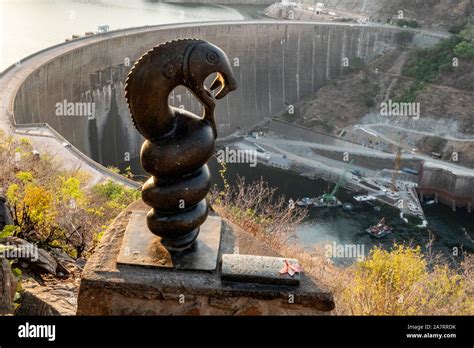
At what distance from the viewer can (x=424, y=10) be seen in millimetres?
50406

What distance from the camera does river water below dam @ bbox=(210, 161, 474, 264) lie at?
29359 mm

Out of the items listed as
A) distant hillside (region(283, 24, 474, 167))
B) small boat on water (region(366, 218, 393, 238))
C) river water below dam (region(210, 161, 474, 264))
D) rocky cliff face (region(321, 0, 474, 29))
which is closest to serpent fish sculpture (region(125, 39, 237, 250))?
river water below dam (region(210, 161, 474, 264))

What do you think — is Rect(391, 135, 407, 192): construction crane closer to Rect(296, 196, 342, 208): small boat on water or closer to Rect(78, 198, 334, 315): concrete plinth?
Rect(296, 196, 342, 208): small boat on water

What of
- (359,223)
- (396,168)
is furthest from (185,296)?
(396,168)

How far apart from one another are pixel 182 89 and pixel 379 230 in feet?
46.9

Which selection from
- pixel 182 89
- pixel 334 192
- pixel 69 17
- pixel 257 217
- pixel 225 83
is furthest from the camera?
pixel 69 17

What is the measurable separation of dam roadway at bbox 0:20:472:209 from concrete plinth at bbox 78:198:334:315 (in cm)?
1251

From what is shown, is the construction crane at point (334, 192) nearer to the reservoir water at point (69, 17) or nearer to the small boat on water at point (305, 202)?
the small boat on water at point (305, 202)

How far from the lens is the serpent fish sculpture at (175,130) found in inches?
214

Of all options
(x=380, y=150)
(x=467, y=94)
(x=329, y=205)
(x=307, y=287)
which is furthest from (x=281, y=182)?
(x=307, y=287)

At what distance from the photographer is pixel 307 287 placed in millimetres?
5473

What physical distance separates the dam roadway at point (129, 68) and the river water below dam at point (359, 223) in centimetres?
674

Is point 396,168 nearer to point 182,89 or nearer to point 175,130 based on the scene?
point 182,89
